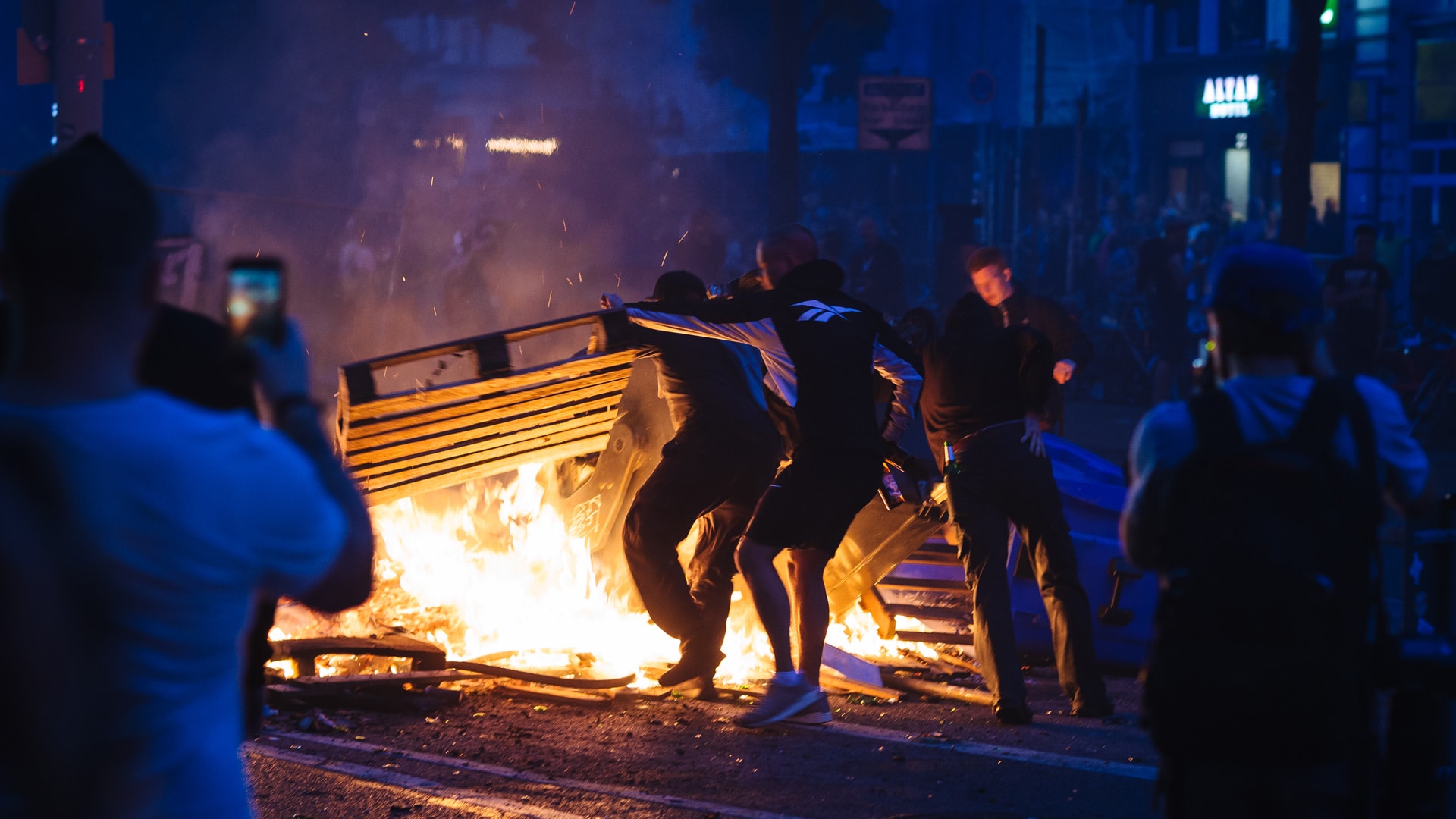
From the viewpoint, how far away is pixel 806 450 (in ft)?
20.1

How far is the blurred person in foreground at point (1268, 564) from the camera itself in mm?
2639

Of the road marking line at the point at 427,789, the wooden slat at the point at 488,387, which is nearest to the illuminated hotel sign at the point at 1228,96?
the wooden slat at the point at 488,387

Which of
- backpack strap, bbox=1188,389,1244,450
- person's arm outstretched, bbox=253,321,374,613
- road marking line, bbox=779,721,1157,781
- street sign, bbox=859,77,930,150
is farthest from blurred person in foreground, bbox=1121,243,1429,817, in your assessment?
street sign, bbox=859,77,930,150

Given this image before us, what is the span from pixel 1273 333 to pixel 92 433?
206 centimetres

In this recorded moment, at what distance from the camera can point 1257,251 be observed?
2.90m

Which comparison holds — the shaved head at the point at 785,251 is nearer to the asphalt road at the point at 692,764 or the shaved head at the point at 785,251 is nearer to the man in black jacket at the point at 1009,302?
the man in black jacket at the point at 1009,302

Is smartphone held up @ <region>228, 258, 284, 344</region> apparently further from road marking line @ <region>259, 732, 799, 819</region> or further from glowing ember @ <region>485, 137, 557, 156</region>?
glowing ember @ <region>485, 137, 557, 156</region>

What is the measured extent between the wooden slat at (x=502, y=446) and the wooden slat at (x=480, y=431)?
2 centimetres

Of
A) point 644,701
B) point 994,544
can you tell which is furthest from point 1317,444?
point 644,701

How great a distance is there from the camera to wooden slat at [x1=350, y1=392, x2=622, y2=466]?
6.17m

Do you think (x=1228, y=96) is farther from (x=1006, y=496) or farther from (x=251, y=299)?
(x=251, y=299)

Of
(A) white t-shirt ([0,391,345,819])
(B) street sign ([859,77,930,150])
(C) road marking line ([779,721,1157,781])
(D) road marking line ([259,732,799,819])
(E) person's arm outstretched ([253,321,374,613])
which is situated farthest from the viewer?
(B) street sign ([859,77,930,150])

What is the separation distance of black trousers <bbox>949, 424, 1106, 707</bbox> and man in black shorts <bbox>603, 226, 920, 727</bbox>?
1.56 ft

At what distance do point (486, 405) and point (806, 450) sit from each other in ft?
4.41
